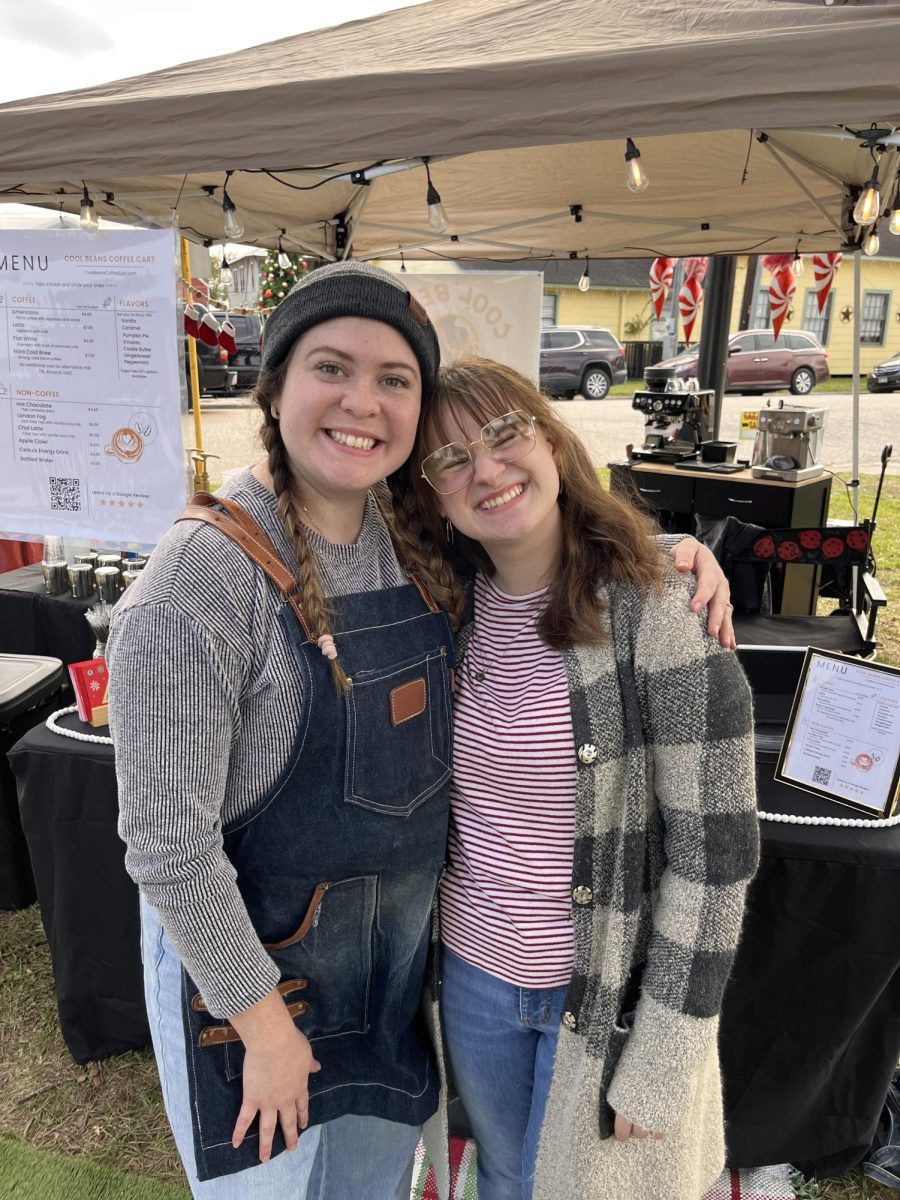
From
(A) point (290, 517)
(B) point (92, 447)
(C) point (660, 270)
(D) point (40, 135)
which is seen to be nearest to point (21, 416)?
(B) point (92, 447)

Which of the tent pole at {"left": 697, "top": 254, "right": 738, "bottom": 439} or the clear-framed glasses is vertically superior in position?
the tent pole at {"left": 697, "top": 254, "right": 738, "bottom": 439}

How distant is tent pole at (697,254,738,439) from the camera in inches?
279

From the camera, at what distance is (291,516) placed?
113cm

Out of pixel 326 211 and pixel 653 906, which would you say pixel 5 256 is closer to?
pixel 326 211

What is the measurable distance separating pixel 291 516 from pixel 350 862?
48 cm

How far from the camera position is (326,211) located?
4.67m

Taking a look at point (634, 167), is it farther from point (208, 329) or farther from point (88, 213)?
point (208, 329)

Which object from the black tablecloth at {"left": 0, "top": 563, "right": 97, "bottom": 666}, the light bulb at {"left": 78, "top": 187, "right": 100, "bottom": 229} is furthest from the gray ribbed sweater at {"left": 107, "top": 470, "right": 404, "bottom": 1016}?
the black tablecloth at {"left": 0, "top": 563, "right": 97, "bottom": 666}

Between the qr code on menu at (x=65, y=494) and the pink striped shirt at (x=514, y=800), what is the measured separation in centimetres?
208

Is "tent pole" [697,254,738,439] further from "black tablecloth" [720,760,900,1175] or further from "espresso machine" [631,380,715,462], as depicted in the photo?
"black tablecloth" [720,760,900,1175]

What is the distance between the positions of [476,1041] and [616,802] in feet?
1.62

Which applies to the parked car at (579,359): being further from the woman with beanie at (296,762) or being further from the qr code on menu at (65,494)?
the woman with beanie at (296,762)

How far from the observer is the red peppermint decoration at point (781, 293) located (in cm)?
684

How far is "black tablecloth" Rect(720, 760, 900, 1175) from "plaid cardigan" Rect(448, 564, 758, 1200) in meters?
0.51
